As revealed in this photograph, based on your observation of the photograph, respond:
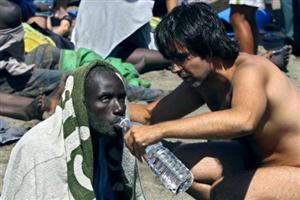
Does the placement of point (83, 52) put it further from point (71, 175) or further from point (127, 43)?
point (71, 175)

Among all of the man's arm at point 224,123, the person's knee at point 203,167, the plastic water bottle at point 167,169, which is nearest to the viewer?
the man's arm at point 224,123

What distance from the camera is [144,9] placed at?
7.52 meters

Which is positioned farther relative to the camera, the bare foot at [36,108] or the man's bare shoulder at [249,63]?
the bare foot at [36,108]

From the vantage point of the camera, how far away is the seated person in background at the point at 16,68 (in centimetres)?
637

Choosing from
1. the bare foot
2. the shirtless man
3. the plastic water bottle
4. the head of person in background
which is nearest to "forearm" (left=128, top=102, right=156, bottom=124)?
the shirtless man

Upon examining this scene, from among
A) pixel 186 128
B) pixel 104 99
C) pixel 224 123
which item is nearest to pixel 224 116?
pixel 224 123

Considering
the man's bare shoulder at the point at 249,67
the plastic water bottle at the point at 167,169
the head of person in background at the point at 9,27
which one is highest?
the man's bare shoulder at the point at 249,67

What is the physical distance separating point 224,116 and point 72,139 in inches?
25.5

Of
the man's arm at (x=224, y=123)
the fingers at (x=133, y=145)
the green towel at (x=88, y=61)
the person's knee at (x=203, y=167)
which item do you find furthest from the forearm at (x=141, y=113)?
the green towel at (x=88, y=61)

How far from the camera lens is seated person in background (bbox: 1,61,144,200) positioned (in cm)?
361

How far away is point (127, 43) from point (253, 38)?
1303mm

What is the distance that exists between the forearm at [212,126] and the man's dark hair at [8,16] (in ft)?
9.26

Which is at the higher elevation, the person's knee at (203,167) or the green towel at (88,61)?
the person's knee at (203,167)

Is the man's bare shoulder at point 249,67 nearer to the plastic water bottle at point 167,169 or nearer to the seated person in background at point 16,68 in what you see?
the plastic water bottle at point 167,169
